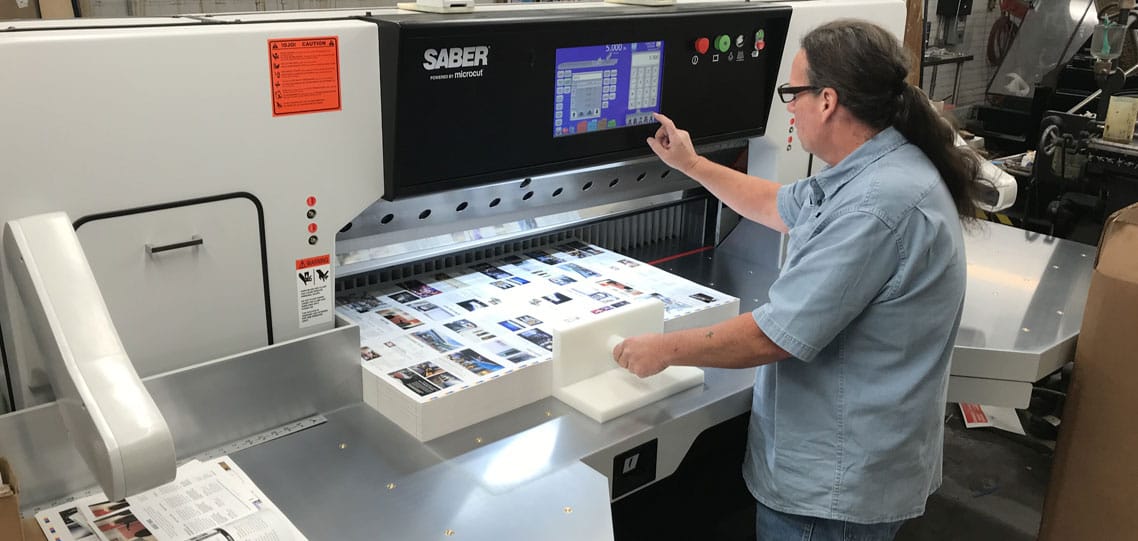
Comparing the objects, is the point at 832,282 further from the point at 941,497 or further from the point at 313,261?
the point at 941,497

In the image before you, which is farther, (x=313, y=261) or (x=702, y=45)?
(x=702, y=45)

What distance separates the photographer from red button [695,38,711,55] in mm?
1859

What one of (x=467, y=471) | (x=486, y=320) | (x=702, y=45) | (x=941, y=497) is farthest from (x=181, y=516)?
(x=941, y=497)

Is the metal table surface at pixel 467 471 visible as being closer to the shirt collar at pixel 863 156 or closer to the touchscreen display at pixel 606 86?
the shirt collar at pixel 863 156

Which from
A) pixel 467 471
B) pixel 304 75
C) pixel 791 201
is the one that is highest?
pixel 304 75

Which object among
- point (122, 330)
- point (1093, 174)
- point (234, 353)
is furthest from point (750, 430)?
point (1093, 174)

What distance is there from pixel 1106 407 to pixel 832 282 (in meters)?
0.96

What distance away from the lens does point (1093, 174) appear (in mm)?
3744

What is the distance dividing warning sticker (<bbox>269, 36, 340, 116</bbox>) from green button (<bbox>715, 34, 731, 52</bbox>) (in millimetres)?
827

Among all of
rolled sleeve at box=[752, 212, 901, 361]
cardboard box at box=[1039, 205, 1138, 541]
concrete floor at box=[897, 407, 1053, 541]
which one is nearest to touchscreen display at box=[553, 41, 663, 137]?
rolled sleeve at box=[752, 212, 901, 361]

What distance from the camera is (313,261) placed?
1.53 m

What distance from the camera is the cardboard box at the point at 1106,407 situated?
1.86 m

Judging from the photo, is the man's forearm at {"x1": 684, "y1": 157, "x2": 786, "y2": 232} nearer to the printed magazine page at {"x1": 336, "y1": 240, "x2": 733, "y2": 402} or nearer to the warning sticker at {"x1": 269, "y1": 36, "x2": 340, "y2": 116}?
the printed magazine page at {"x1": 336, "y1": 240, "x2": 733, "y2": 402}

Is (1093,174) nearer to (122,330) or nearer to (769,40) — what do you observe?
(769,40)
